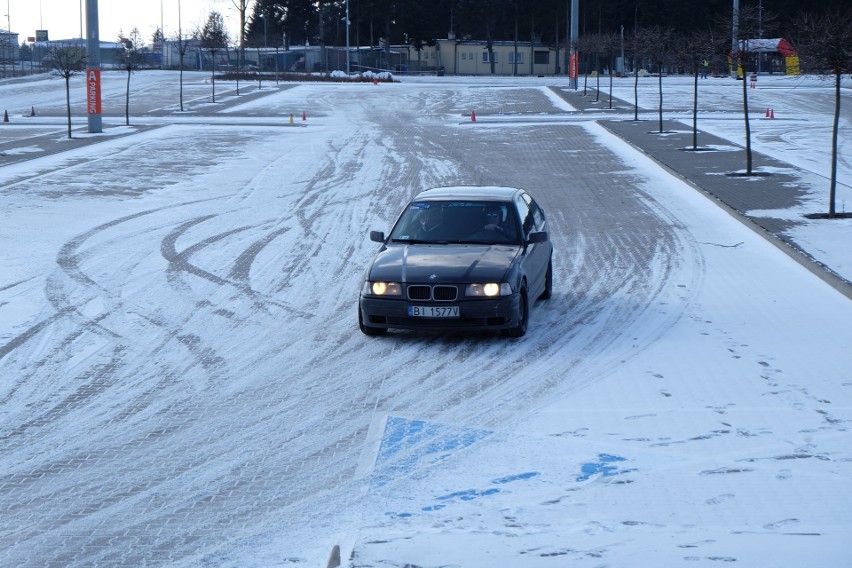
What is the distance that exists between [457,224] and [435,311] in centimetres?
174

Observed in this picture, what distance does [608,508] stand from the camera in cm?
683

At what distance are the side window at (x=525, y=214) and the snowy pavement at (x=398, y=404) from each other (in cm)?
99

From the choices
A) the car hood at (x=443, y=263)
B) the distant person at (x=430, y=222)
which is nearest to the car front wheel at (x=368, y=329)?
the car hood at (x=443, y=263)

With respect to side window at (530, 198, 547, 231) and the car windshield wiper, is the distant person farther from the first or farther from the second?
side window at (530, 198, 547, 231)

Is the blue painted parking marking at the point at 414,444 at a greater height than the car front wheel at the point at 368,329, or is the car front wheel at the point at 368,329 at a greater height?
the car front wheel at the point at 368,329

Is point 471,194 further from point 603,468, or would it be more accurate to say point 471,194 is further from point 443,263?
point 603,468

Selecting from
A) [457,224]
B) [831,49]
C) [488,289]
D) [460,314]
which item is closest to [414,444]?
[460,314]

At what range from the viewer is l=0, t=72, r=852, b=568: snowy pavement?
6.51 metres

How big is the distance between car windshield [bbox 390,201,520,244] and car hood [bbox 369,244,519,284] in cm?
22

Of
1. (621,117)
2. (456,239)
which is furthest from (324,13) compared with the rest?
(456,239)

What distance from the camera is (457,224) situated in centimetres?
1235

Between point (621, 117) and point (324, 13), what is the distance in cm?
8715

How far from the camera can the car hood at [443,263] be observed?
11.0 metres

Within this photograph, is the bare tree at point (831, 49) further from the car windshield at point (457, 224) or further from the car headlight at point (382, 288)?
the car headlight at point (382, 288)
